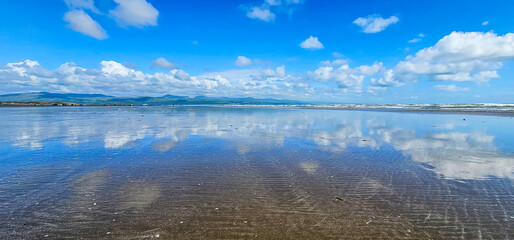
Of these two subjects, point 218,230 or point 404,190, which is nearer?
point 218,230

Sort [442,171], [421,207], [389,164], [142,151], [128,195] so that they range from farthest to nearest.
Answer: [142,151], [389,164], [442,171], [128,195], [421,207]

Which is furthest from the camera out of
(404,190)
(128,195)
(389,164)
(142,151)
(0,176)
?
(142,151)

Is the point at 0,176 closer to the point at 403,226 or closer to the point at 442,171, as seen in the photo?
the point at 403,226

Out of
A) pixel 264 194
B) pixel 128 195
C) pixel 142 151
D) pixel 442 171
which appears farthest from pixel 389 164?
pixel 142 151

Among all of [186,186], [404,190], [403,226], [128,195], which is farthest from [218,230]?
[404,190]

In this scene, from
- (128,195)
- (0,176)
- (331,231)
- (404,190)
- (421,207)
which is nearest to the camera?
(331,231)

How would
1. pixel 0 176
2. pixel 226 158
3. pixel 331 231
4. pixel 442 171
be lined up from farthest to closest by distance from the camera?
pixel 226 158 → pixel 442 171 → pixel 0 176 → pixel 331 231

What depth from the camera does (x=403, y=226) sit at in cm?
569

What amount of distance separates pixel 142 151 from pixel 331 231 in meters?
11.8

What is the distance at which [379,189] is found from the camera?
Result: 8.02 metres

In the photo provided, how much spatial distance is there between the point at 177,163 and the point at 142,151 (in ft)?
12.6

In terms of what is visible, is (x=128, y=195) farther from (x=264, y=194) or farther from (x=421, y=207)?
(x=421, y=207)

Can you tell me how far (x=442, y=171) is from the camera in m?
Result: 9.94

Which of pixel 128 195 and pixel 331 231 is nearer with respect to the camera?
pixel 331 231
